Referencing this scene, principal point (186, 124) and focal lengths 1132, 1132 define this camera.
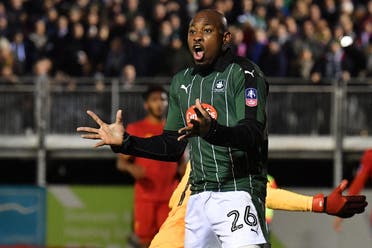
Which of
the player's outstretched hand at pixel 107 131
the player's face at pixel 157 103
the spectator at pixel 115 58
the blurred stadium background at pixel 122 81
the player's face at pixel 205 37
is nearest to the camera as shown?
the player's outstretched hand at pixel 107 131

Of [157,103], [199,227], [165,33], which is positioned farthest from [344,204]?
[165,33]

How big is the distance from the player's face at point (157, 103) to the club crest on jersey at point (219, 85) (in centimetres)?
484

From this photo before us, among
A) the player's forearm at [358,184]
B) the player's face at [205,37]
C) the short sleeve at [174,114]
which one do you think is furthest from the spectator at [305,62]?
the player's face at [205,37]

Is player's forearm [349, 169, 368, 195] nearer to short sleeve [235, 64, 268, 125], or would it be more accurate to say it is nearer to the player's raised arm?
the player's raised arm

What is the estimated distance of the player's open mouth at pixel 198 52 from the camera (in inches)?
268

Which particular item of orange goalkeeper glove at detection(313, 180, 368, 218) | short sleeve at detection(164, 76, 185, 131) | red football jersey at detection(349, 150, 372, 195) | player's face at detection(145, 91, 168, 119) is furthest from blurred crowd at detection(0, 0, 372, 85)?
orange goalkeeper glove at detection(313, 180, 368, 218)

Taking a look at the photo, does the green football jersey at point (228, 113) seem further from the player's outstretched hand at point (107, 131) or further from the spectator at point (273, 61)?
the spectator at point (273, 61)

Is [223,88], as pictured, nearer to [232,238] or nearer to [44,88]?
[232,238]

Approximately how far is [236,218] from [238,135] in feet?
2.26

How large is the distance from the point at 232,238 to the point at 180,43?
10.5 m

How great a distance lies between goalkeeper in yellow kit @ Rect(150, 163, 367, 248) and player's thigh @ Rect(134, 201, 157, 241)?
162 inches

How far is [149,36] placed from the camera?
17719 mm

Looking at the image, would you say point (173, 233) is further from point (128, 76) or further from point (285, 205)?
point (128, 76)

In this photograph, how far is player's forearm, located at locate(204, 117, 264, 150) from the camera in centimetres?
618
